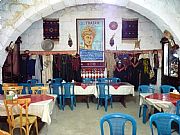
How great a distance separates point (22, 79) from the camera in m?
9.86

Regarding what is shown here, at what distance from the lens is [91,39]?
998cm

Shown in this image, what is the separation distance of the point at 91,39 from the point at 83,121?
4.53 metres

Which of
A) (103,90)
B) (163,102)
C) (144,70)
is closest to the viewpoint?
(163,102)

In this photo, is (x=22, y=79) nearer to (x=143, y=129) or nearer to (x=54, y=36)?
(x=54, y=36)

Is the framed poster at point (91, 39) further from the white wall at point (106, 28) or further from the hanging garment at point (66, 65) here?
the hanging garment at point (66, 65)

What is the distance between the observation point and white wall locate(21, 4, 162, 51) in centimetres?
995

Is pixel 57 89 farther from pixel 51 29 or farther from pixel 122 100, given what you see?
pixel 51 29

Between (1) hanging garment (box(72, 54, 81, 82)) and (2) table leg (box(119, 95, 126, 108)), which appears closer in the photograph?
(2) table leg (box(119, 95, 126, 108))

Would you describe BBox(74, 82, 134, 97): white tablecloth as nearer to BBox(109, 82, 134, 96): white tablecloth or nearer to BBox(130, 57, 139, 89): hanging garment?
BBox(109, 82, 134, 96): white tablecloth

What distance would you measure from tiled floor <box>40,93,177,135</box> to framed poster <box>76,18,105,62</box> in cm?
241

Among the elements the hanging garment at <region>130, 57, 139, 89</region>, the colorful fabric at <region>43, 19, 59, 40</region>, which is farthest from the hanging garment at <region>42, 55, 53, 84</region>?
the hanging garment at <region>130, 57, 139, 89</region>

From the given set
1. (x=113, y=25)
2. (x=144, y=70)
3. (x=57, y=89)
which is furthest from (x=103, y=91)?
(x=113, y=25)

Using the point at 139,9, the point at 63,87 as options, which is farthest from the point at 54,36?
the point at 139,9

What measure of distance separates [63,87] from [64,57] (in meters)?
2.58
